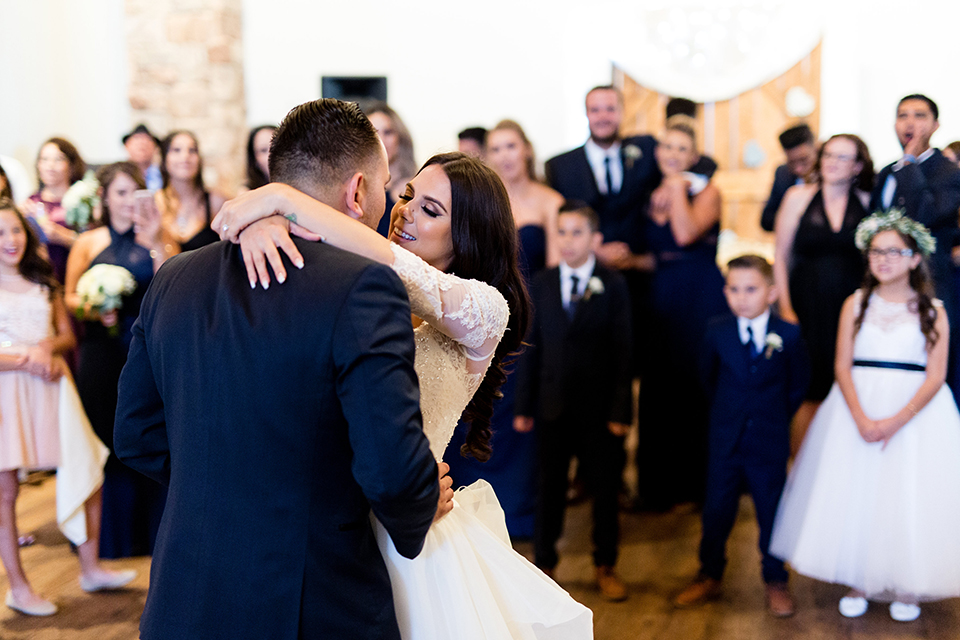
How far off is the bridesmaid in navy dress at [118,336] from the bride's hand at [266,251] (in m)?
2.64

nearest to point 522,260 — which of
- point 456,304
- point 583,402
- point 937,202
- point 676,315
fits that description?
point 583,402

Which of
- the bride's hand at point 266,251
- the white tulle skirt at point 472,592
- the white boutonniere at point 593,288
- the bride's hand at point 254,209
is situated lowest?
the white tulle skirt at point 472,592

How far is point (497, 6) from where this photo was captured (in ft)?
25.2

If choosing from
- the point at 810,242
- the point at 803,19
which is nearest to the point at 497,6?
the point at 803,19

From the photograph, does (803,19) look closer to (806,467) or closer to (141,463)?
(806,467)

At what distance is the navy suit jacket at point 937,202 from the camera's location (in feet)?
13.1

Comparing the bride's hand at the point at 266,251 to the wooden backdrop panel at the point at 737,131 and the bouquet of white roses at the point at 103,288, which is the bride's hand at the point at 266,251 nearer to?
the bouquet of white roses at the point at 103,288

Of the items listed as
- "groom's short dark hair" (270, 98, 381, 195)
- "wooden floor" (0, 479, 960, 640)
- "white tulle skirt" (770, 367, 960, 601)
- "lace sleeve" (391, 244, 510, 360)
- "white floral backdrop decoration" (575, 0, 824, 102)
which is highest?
"white floral backdrop decoration" (575, 0, 824, 102)

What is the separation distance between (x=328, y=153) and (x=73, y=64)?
737 centimetres

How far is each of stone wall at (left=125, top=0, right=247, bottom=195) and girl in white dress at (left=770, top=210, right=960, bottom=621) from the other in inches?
214

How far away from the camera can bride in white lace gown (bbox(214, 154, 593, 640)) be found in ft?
4.97

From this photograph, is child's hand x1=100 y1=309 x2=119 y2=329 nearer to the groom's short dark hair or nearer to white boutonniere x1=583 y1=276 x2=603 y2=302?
white boutonniere x1=583 y1=276 x2=603 y2=302

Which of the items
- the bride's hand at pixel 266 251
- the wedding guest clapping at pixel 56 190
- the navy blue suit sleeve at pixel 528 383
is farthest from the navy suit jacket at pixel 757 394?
the wedding guest clapping at pixel 56 190

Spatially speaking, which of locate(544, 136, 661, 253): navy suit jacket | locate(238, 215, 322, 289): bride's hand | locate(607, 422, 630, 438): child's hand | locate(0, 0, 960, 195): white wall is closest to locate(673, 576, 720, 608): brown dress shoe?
locate(607, 422, 630, 438): child's hand
